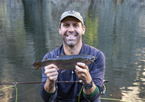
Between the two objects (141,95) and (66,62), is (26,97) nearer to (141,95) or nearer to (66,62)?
(66,62)

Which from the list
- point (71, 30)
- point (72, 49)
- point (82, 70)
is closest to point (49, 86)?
point (82, 70)

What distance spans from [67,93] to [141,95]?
4229 millimetres

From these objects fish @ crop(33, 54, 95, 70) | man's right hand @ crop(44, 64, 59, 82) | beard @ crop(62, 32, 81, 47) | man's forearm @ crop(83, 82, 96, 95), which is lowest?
man's forearm @ crop(83, 82, 96, 95)

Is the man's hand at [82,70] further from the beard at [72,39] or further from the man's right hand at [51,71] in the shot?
the beard at [72,39]

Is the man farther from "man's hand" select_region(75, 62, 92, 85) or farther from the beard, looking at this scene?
"man's hand" select_region(75, 62, 92, 85)

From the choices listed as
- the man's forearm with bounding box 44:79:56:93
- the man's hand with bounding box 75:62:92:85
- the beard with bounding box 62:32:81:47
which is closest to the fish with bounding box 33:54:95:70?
the man's hand with bounding box 75:62:92:85

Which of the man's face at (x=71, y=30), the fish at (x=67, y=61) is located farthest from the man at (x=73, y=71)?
the fish at (x=67, y=61)

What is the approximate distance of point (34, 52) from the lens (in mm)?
11758

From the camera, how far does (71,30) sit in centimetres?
349

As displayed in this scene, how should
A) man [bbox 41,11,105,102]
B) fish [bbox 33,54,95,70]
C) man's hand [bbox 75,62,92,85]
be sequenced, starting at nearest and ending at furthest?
man's hand [bbox 75,62,92,85] < fish [bbox 33,54,95,70] < man [bbox 41,11,105,102]

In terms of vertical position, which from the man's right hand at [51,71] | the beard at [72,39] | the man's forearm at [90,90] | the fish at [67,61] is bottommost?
the man's forearm at [90,90]

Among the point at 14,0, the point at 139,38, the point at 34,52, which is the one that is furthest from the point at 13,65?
the point at 14,0

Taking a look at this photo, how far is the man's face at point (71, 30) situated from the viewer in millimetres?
3500

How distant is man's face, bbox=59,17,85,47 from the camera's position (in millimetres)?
3500
